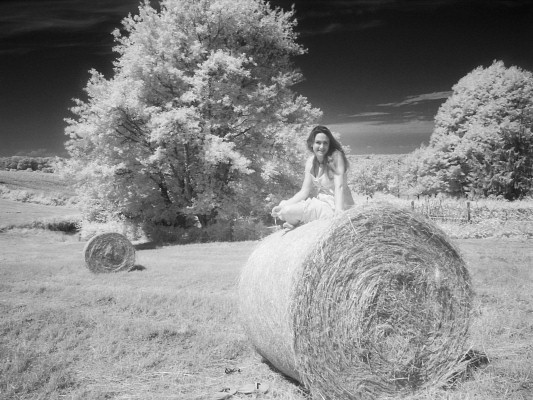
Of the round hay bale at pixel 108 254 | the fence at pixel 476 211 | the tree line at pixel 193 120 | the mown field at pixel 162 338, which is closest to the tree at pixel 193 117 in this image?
the tree line at pixel 193 120

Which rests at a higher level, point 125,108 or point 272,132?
point 125,108

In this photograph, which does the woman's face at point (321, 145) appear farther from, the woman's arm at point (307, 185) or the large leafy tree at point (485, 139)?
the large leafy tree at point (485, 139)

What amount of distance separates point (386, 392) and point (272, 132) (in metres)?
17.2

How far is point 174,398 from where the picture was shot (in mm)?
4059

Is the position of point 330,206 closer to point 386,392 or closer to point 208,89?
point 386,392

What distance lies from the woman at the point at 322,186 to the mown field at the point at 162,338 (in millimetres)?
1740

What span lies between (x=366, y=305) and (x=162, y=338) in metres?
3.23

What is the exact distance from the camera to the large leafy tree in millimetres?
28344

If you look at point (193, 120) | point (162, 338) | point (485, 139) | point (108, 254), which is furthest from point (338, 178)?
point (485, 139)

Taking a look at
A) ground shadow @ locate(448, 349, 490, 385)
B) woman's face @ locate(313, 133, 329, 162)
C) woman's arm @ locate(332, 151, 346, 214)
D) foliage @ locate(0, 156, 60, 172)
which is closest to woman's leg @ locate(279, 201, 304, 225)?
woman's arm @ locate(332, 151, 346, 214)

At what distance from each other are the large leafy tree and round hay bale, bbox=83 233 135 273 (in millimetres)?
26223

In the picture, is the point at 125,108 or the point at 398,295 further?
the point at 125,108

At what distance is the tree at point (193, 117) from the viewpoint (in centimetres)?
1870

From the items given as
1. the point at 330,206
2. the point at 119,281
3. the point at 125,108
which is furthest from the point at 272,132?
the point at 330,206
